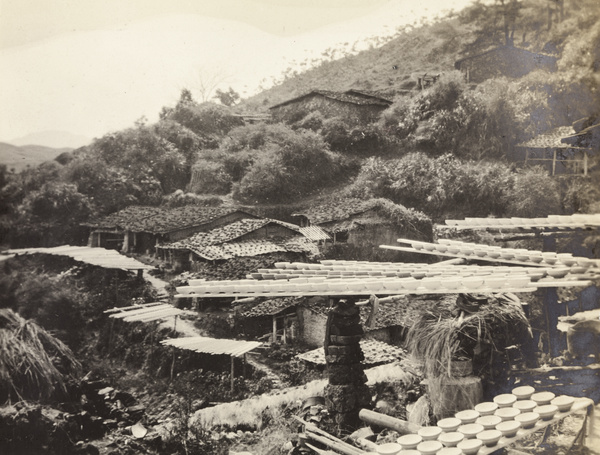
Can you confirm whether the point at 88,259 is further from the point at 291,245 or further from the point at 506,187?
the point at 506,187

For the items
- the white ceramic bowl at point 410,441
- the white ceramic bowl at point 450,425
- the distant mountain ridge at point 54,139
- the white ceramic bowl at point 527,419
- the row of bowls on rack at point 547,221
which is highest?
the distant mountain ridge at point 54,139

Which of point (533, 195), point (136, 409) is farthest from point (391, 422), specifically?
point (533, 195)

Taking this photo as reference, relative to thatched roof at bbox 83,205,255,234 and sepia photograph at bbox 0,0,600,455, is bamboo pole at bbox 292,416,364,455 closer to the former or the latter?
sepia photograph at bbox 0,0,600,455

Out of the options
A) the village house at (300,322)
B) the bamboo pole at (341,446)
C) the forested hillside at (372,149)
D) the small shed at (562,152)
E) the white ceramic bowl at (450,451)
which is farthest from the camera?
the village house at (300,322)

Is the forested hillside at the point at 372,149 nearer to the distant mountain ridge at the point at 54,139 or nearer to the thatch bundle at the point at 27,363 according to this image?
the distant mountain ridge at the point at 54,139

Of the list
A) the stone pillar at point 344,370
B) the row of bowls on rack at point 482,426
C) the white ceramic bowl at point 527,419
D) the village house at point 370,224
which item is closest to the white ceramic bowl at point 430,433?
Answer: the row of bowls on rack at point 482,426

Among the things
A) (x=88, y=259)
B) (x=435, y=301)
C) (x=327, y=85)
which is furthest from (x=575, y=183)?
(x=88, y=259)

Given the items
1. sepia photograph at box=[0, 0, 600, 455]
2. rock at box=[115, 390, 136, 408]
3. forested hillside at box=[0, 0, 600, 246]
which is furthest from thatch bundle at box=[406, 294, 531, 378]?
rock at box=[115, 390, 136, 408]
